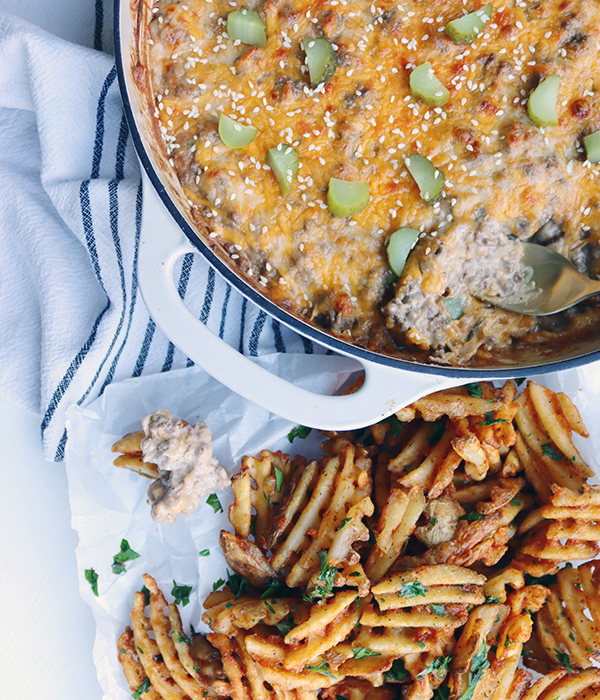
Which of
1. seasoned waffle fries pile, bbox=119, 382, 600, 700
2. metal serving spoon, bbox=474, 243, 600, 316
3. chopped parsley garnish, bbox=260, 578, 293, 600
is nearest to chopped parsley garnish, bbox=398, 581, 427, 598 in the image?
seasoned waffle fries pile, bbox=119, 382, 600, 700

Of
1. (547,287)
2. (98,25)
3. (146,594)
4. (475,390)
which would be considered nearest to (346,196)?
(547,287)

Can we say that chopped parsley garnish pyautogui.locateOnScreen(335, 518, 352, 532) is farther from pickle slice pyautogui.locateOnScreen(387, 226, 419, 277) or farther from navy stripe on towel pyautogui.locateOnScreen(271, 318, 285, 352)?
pickle slice pyautogui.locateOnScreen(387, 226, 419, 277)

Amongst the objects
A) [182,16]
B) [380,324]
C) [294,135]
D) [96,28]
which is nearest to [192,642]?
[380,324]

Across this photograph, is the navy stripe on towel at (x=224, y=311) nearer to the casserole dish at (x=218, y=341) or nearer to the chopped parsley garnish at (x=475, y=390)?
the casserole dish at (x=218, y=341)

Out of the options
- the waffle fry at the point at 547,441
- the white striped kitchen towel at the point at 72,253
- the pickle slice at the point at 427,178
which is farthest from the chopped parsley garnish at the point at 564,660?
the pickle slice at the point at 427,178

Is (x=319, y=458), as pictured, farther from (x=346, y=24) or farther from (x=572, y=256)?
(x=346, y=24)

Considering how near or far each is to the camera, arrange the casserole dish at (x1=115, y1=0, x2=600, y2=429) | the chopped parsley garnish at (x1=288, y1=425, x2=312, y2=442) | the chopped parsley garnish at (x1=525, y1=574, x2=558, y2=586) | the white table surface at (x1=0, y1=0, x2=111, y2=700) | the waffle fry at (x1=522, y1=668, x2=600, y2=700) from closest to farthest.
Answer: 1. the casserole dish at (x1=115, y1=0, x2=600, y2=429)
2. the waffle fry at (x1=522, y1=668, x2=600, y2=700)
3. the chopped parsley garnish at (x1=525, y1=574, x2=558, y2=586)
4. the chopped parsley garnish at (x1=288, y1=425, x2=312, y2=442)
5. the white table surface at (x1=0, y1=0, x2=111, y2=700)
